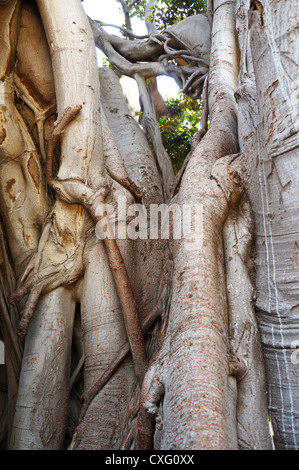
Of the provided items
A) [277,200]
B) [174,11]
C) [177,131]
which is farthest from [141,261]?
[174,11]

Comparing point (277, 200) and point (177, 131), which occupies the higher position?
point (177, 131)

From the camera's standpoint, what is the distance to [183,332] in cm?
171

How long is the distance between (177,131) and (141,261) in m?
2.31

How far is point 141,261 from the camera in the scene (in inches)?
104

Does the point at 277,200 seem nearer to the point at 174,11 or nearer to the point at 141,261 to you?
the point at 141,261

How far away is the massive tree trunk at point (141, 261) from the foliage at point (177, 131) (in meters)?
1.10

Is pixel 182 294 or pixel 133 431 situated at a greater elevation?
pixel 182 294

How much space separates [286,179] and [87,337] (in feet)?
4.14

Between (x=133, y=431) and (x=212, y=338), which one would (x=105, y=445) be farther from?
(x=212, y=338)

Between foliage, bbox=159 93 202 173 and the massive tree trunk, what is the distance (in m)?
1.10

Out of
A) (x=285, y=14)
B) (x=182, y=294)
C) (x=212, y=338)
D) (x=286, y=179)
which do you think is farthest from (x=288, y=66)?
(x=212, y=338)

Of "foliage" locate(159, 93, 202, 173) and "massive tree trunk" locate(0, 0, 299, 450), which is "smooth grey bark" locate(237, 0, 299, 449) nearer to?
"massive tree trunk" locate(0, 0, 299, 450)

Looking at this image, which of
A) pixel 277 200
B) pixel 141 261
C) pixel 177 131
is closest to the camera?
pixel 277 200
